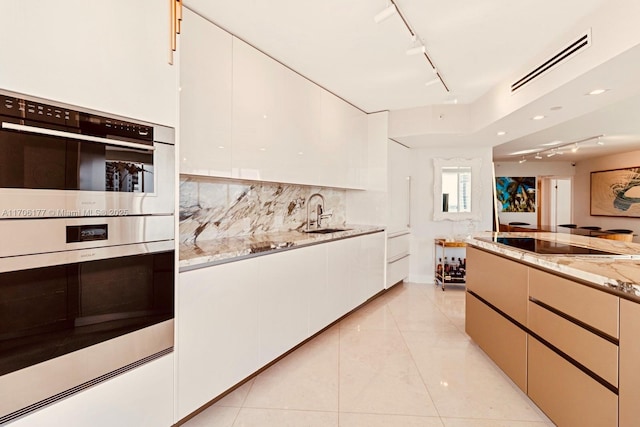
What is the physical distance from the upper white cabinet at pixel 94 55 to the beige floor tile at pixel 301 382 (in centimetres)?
179

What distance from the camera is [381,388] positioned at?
2.16 m

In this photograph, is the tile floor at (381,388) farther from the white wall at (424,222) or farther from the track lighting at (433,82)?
the track lighting at (433,82)

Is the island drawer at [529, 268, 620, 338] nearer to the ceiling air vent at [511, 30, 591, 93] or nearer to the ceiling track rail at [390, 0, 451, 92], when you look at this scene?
the ceiling air vent at [511, 30, 591, 93]

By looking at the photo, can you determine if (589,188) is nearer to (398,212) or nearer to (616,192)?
(616,192)

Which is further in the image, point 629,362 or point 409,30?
point 409,30

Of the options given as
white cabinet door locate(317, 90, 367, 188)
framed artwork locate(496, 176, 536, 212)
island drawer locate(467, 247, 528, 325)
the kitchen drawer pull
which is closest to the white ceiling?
white cabinet door locate(317, 90, 367, 188)

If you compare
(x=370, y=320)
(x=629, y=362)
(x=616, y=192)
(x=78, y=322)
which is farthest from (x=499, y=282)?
(x=616, y=192)

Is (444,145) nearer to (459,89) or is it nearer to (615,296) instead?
(459,89)

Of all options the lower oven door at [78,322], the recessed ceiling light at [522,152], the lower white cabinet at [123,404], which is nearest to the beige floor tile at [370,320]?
the lower white cabinet at [123,404]

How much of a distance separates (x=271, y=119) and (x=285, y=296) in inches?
57.5

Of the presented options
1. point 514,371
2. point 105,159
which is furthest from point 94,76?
point 514,371

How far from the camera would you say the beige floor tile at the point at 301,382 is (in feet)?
6.55

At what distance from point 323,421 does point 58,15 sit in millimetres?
2289

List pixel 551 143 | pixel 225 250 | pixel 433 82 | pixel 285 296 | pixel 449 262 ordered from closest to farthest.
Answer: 1. pixel 225 250
2. pixel 285 296
3. pixel 433 82
4. pixel 449 262
5. pixel 551 143
